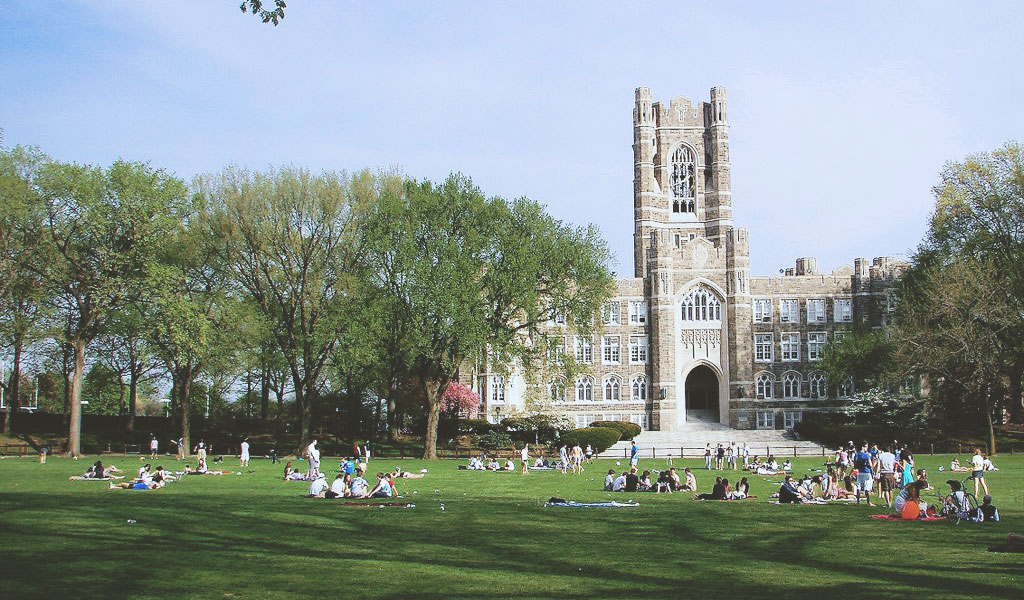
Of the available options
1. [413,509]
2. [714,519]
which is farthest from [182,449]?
[714,519]

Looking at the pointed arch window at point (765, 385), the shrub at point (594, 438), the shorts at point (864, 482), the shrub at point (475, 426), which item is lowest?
the shorts at point (864, 482)

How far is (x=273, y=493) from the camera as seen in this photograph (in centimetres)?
2795

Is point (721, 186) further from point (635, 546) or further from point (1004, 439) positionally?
point (635, 546)

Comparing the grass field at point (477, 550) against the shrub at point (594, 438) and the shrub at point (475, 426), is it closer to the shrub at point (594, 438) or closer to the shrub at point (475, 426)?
the shrub at point (594, 438)

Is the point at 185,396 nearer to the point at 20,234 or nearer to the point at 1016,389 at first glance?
the point at 20,234

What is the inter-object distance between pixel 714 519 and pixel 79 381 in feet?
121

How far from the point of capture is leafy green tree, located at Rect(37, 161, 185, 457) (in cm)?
4725

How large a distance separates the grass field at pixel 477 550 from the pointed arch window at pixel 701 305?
162ft

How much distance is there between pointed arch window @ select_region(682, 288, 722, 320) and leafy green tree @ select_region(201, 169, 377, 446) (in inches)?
1252

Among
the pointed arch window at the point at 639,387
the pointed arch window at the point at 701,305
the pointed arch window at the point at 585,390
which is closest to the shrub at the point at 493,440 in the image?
the pointed arch window at the point at 585,390

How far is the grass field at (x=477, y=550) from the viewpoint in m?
13.4

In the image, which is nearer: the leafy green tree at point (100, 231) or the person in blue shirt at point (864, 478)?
the person in blue shirt at point (864, 478)

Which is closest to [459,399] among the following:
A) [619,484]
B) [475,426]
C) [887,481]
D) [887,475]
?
[475,426]

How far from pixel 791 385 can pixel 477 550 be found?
206 feet
